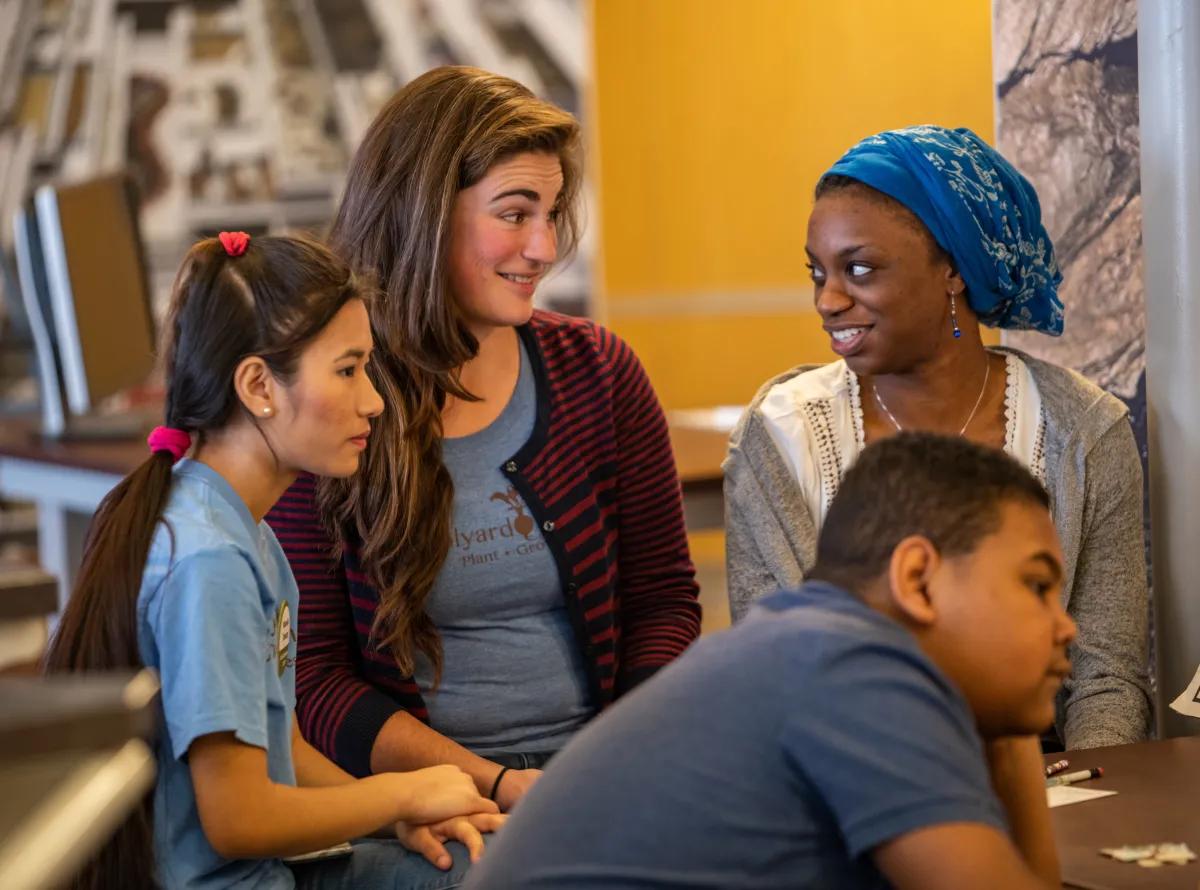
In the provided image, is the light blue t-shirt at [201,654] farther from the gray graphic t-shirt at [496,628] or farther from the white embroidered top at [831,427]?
the white embroidered top at [831,427]

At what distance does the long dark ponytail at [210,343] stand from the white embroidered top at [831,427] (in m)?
0.68

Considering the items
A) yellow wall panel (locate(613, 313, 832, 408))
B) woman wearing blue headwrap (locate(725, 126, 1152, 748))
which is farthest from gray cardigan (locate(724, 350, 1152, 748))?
yellow wall panel (locate(613, 313, 832, 408))

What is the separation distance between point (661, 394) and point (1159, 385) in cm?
414

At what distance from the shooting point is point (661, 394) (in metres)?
6.06

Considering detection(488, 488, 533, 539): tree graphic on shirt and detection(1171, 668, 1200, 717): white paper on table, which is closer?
detection(1171, 668, 1200, 717): white paper on table

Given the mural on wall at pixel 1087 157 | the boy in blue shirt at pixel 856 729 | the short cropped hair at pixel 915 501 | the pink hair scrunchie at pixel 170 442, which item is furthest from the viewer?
the mural on wall at pixel 1087 157

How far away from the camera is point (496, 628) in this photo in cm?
189

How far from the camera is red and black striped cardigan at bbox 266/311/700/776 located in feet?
6.11

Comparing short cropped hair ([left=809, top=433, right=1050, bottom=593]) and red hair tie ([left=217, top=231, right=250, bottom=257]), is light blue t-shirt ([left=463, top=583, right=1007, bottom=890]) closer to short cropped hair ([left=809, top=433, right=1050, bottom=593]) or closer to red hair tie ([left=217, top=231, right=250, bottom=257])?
short cropped hair ([left=809, top=433, right=1050, bottom=593])

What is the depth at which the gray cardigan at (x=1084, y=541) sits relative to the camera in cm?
180

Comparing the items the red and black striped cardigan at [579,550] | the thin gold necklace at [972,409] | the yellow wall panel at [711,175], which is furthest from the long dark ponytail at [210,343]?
the yellow wall panel at [711,175]

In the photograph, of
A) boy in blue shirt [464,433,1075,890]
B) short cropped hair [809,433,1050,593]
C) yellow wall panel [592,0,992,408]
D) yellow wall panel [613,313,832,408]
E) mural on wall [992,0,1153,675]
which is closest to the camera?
boy in blue shirt [464,433,1075,890]

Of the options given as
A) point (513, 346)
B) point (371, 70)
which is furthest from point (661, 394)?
point (513, 346)

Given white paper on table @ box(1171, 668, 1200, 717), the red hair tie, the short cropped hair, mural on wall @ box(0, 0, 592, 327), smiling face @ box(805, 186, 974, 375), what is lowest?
white paper on table @ box(1171, 668, 1200, 717)
